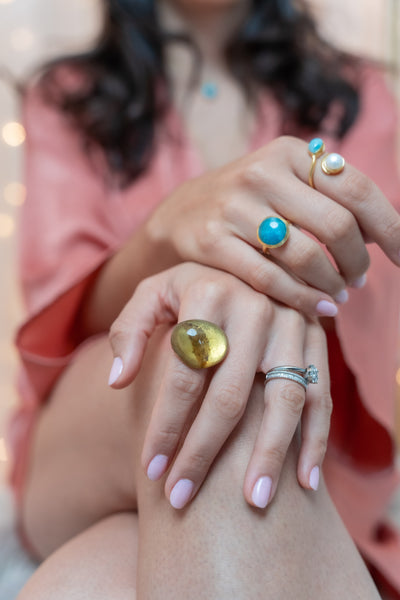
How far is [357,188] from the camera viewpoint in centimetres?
48

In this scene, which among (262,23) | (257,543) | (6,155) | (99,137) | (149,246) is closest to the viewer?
(257,543)

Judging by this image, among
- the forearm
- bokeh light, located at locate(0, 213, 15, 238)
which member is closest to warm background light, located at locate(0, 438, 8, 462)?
the forearm

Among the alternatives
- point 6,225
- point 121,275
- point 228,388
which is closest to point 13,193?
point 6,225

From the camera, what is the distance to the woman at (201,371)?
44 centimetres

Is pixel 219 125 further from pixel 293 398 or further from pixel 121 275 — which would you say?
pixel 293 398

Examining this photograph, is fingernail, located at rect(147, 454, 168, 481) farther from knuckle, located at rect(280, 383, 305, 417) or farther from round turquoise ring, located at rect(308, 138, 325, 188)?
round turquoise ring, located at rect(308, 138, 325, 188)

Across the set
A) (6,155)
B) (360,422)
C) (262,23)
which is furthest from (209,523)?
(6,155)

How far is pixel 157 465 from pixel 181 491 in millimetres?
31

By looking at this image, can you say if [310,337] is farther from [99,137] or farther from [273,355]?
[99,137]

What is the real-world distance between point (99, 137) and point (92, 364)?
54 cm

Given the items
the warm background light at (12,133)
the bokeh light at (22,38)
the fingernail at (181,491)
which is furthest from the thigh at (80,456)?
the bokeh light at (22,38)

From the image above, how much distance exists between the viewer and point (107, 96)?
110 cm

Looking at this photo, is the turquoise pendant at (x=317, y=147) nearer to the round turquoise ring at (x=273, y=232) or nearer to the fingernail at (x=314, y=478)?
the round turquoise ring at (x=273, y=232)

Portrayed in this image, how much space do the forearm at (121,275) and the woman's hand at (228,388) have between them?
118mm
